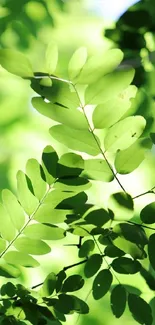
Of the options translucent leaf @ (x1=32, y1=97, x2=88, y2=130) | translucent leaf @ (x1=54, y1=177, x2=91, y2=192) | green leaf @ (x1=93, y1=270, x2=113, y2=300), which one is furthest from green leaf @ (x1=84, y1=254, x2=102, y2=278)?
translucent leaf @ (x1=32, y1=97, x2=88, y2=130)

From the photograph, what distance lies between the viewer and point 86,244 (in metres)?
0.78

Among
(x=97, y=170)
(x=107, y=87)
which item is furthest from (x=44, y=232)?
(x=107, y=87)

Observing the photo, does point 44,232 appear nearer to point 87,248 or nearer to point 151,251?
point 87,248

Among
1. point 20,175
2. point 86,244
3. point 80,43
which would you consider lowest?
point 86,244

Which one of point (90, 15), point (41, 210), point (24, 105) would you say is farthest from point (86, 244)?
point (90, 15)

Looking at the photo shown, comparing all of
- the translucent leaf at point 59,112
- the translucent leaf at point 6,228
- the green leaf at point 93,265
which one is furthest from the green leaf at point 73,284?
the translucent leaf at point 59,112

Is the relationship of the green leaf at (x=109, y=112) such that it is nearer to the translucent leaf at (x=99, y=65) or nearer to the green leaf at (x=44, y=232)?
the translucent leaf at (x=99, y=65)

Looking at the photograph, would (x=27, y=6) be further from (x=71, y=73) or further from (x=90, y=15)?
(x=71, y=73)

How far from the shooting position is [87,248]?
2.57 feet

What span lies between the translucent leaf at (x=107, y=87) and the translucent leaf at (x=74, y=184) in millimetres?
126

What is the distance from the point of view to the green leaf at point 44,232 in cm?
78

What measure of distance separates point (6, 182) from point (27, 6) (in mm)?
490

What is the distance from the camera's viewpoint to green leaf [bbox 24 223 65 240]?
2.55 feet

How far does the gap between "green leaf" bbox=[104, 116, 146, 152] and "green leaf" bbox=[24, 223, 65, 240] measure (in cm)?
16
